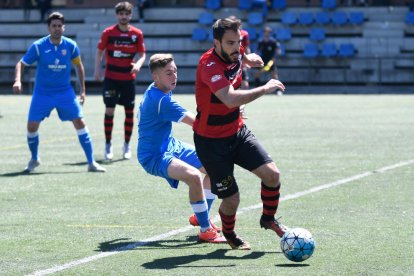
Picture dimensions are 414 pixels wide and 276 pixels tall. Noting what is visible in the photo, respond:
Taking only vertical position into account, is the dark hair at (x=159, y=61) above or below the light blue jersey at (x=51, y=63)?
above

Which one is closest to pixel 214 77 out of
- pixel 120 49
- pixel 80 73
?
pixel 80 73

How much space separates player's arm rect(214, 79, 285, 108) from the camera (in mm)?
7457

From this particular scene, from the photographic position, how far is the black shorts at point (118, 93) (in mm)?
15891

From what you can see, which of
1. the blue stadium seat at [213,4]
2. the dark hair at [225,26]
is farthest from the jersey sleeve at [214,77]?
the blue stadium seat at [213,4]

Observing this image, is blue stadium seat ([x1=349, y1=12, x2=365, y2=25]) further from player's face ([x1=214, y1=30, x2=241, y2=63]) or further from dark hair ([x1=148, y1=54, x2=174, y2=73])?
player's face ([x1=214, y1=30, x2=241, y2=63])

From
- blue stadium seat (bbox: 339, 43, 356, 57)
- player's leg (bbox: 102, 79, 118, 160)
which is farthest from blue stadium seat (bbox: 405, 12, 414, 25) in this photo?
player's leg (bbox: 102, 79, 118, 160)

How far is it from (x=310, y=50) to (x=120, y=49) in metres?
24.6

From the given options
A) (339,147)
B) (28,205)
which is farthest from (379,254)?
(339,147)

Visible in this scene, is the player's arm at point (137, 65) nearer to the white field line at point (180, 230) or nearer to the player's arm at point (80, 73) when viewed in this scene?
the player's arm at point (80, 73)

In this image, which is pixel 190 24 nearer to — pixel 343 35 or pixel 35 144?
pixel 343 35

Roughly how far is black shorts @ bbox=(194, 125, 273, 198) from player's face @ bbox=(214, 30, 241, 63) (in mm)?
662

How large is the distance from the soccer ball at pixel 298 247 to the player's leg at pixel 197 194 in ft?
3.41

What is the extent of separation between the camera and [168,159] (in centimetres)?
848

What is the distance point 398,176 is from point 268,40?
2369 centimetres
